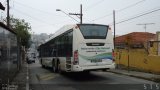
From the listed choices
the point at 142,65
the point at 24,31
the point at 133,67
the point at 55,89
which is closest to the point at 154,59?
the point at 142,65

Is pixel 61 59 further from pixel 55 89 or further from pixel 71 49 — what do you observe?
pixel 55 89

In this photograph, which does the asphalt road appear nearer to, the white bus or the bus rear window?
the white bus

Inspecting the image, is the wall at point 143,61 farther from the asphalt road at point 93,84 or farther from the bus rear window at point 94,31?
the bus rear window at point 94,31

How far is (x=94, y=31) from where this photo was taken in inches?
764

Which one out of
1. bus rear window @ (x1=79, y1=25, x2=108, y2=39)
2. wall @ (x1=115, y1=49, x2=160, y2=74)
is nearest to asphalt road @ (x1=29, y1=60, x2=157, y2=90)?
bus rear window @ (x1=79, y1=25, x2=108, y2=39)

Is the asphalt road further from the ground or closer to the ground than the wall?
closer to the ground

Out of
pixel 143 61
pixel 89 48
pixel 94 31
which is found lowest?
pixel 143 61

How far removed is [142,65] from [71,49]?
31.7 ft

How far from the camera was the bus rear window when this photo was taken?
19.1m

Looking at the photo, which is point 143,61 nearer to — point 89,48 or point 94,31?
point 94,31

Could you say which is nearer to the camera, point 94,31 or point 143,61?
point 94,31

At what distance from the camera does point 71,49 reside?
63.6ft

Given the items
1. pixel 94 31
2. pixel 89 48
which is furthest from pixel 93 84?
pixel 94 31

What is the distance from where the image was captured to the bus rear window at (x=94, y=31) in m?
19.1
